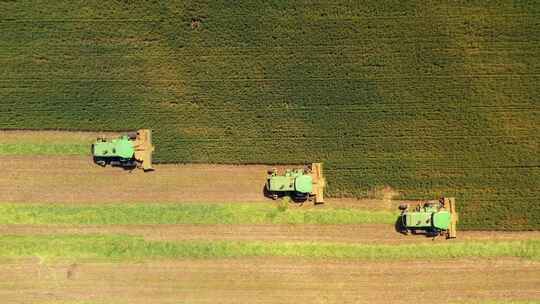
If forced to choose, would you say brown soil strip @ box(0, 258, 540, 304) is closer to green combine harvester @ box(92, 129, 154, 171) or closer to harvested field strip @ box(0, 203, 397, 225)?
harvested field strip @ box(0, 203, 397, 225)

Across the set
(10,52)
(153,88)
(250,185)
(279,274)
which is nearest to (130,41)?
(153,88)

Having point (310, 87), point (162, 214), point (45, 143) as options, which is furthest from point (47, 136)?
point (310, 87)

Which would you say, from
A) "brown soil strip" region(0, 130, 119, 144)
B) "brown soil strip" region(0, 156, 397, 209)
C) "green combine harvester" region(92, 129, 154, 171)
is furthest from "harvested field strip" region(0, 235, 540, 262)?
"brown soil strip" region(0, 130, 119, 144)

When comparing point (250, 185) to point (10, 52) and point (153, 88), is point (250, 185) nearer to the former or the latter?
point (153, 88)

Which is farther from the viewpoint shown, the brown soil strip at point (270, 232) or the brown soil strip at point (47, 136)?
the brown soil strip at point (47, 136)

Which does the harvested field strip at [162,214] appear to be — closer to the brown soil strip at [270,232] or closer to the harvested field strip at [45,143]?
the brown soil strip at [270,232]

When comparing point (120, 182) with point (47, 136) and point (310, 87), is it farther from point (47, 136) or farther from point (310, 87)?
point (310, 87)

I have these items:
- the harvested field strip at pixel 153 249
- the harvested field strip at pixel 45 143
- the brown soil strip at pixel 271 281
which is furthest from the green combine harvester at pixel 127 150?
the brown soil strip at pixel 271 281
